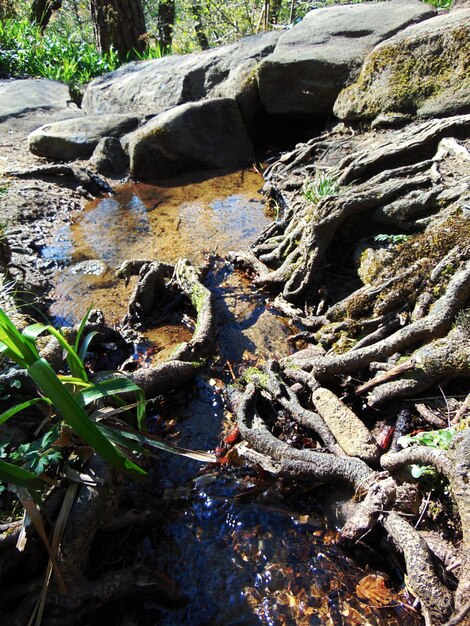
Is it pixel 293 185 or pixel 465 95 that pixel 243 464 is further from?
pixel 465 95

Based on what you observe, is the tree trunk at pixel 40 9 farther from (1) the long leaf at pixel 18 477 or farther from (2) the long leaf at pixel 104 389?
(1) the long leaf at pixel 18 477

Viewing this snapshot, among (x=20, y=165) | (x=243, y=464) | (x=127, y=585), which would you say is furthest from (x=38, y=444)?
(x=20, y=165)

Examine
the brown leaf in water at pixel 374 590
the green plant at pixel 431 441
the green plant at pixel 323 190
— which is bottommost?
the brown leaf in water at pixel 374 590

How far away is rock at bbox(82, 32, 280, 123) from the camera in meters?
9.50

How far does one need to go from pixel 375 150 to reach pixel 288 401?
3786mm

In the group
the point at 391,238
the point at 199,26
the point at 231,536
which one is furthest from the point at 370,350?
the point at 199,26

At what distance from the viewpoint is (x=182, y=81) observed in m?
10.2

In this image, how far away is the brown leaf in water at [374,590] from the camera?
2.32 m

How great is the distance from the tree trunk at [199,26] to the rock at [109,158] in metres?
9.61

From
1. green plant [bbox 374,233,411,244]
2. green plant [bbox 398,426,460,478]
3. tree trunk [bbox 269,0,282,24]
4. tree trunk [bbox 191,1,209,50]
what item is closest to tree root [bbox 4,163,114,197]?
green plant [bbox 374,233,411,244]

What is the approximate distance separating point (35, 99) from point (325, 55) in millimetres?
7743

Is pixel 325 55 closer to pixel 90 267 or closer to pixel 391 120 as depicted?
pixel 391 120

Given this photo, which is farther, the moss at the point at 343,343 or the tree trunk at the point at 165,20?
the tree trunk at the point at 165,20

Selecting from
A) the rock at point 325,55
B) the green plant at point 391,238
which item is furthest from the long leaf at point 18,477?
the rock at point 325,55
